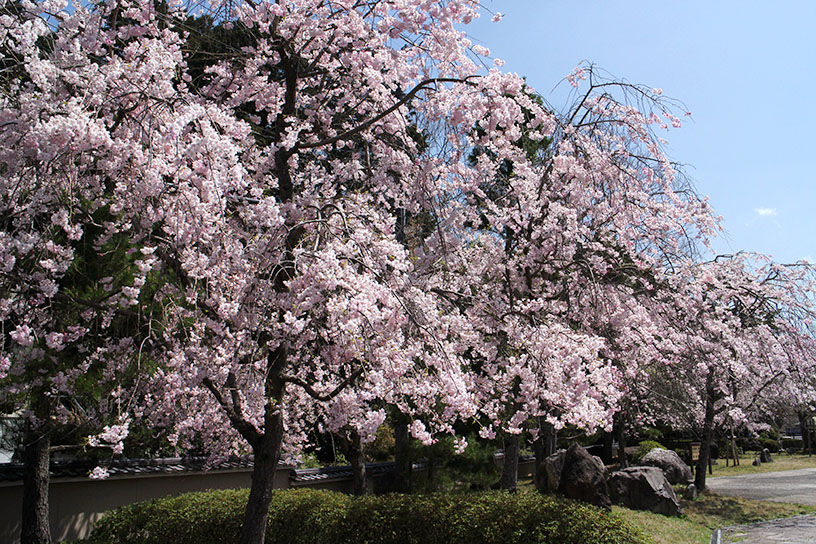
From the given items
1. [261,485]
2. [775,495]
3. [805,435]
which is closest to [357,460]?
[261,485]

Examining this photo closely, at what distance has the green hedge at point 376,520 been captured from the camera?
236 inches

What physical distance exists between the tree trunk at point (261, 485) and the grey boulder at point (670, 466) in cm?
1311

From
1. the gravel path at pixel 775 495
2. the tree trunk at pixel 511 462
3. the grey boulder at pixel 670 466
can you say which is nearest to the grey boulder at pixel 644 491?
the gravel path at pixel 775 495

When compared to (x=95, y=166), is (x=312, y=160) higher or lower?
higher

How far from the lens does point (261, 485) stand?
19.1 ft

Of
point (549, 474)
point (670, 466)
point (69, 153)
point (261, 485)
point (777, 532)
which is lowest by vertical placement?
point (777, 532)

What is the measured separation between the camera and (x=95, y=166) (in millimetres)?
4578

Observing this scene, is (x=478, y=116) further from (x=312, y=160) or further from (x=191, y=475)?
(x=191, y=475)

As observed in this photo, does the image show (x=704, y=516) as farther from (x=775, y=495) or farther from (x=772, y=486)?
(x=772, y=486)

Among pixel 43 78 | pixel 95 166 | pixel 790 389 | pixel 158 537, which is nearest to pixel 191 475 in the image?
pixel 158 537

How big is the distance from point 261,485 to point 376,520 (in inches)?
→ 63.2

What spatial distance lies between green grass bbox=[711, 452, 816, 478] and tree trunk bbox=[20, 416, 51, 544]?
20.2 meters

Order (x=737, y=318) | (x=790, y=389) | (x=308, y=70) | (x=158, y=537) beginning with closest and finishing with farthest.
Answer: (x=308, y=70), (x=158, y=537), (x=737, y=318), (x=790, y=389)

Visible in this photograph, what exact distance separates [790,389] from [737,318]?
17.3 feet
